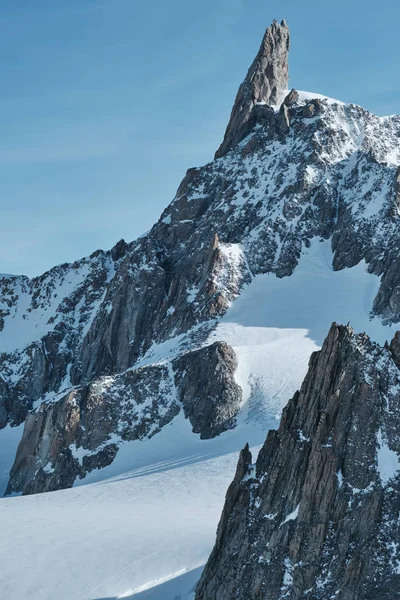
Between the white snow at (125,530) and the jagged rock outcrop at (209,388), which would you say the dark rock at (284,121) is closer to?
the jagged rock outcrop at (209,388)

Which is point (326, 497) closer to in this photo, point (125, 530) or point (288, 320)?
point (125, 530)

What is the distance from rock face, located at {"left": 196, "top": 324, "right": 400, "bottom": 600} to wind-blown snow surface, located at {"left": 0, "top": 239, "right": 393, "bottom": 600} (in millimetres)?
7562

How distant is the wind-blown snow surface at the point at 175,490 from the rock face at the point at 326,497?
756 centimetres

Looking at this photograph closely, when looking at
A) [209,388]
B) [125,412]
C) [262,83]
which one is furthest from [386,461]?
[262,83]

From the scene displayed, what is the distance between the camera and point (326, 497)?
1763 inches

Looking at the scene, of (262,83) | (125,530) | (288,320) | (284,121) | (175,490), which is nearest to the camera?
(125,530)

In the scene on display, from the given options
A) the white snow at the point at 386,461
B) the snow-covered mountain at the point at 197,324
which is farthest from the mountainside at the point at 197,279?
the white snow at the point at 386,461

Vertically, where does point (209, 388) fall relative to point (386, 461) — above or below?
above

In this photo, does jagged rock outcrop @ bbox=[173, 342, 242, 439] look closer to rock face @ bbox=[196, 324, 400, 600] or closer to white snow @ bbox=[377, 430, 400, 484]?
rock face @ bbox=[196, 324, 400, 600]

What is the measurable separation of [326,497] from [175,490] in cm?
3859

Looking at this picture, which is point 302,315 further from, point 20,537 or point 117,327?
point 20,537

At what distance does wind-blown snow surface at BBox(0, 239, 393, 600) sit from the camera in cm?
5716

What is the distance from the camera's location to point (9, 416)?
5492 inches

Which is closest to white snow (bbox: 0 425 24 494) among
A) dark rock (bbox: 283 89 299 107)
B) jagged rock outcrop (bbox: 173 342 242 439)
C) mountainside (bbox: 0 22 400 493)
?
mountainside (bbox: 0 22 400 493)
